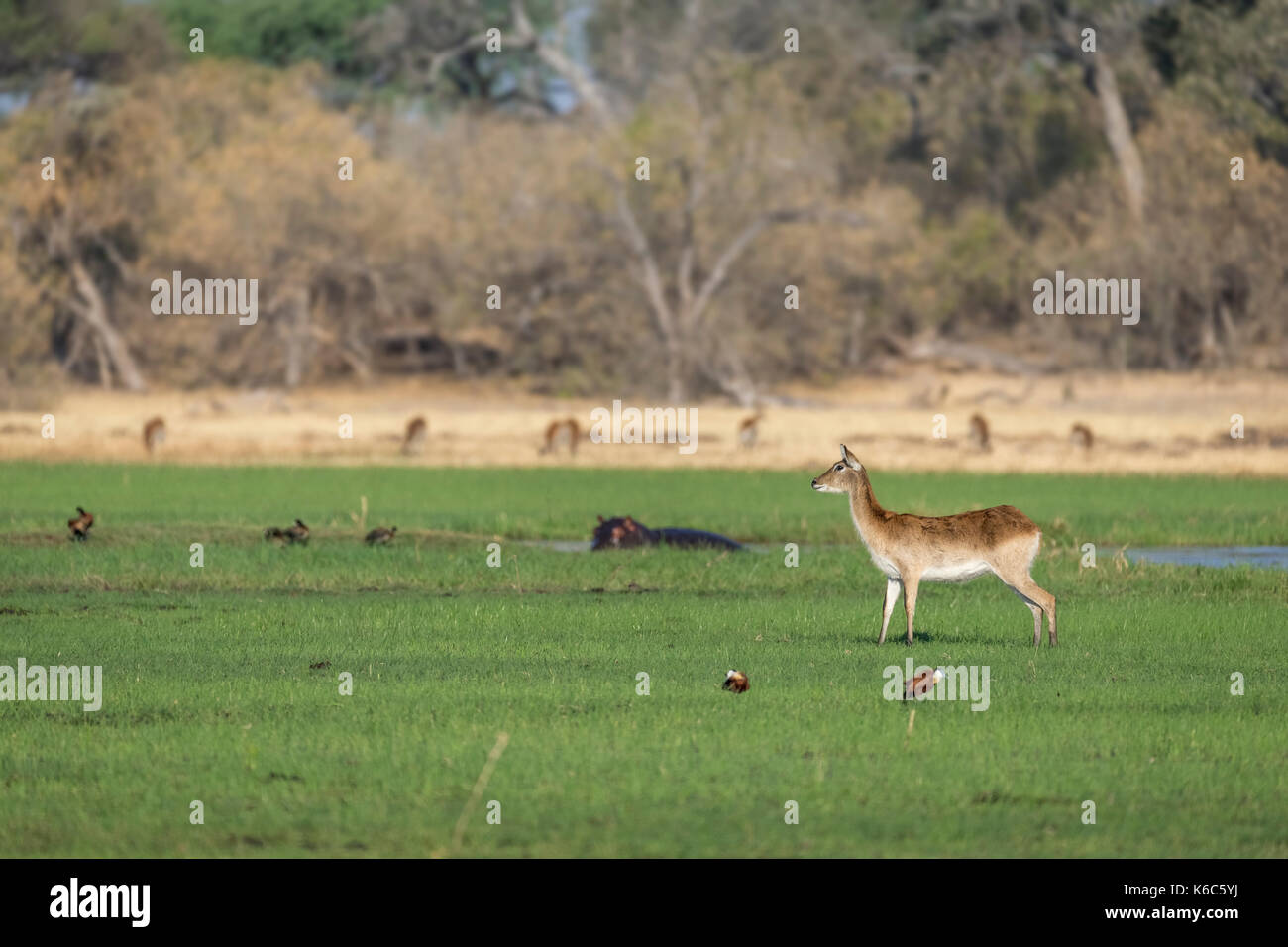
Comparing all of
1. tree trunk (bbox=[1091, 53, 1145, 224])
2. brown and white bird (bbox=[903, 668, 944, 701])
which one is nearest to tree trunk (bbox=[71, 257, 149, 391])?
tree trunk (bbox=[1091, 53, 1145, 224])

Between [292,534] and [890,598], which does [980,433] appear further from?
[890,598]

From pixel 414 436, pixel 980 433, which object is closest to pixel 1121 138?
pixel 980 433

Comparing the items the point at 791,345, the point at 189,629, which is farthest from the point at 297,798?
the point at 791,345

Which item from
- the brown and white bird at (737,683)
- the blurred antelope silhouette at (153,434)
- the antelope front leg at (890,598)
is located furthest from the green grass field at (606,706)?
the blurred antelope silhouette at (153,434)

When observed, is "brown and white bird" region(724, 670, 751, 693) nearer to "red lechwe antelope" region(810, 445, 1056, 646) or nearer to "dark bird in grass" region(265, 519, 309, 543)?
"red lechwe antelope" region(810, 445, 1056, 646)

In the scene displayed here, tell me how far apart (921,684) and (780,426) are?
31398mm

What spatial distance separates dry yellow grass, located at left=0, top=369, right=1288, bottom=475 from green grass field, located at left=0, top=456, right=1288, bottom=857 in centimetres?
1376

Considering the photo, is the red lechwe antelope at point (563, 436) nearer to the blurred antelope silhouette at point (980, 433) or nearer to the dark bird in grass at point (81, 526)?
the blurred antelope silhouette at point (980, 433)

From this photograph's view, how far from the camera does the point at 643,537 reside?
75.5 ft

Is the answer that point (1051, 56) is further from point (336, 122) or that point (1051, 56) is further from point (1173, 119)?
point (336, 122)

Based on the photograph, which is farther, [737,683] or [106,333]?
[106,333]

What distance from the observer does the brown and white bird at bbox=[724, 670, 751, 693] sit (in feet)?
43.2

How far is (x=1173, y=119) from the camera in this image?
2109 inches

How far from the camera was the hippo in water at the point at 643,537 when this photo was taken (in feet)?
75.2
